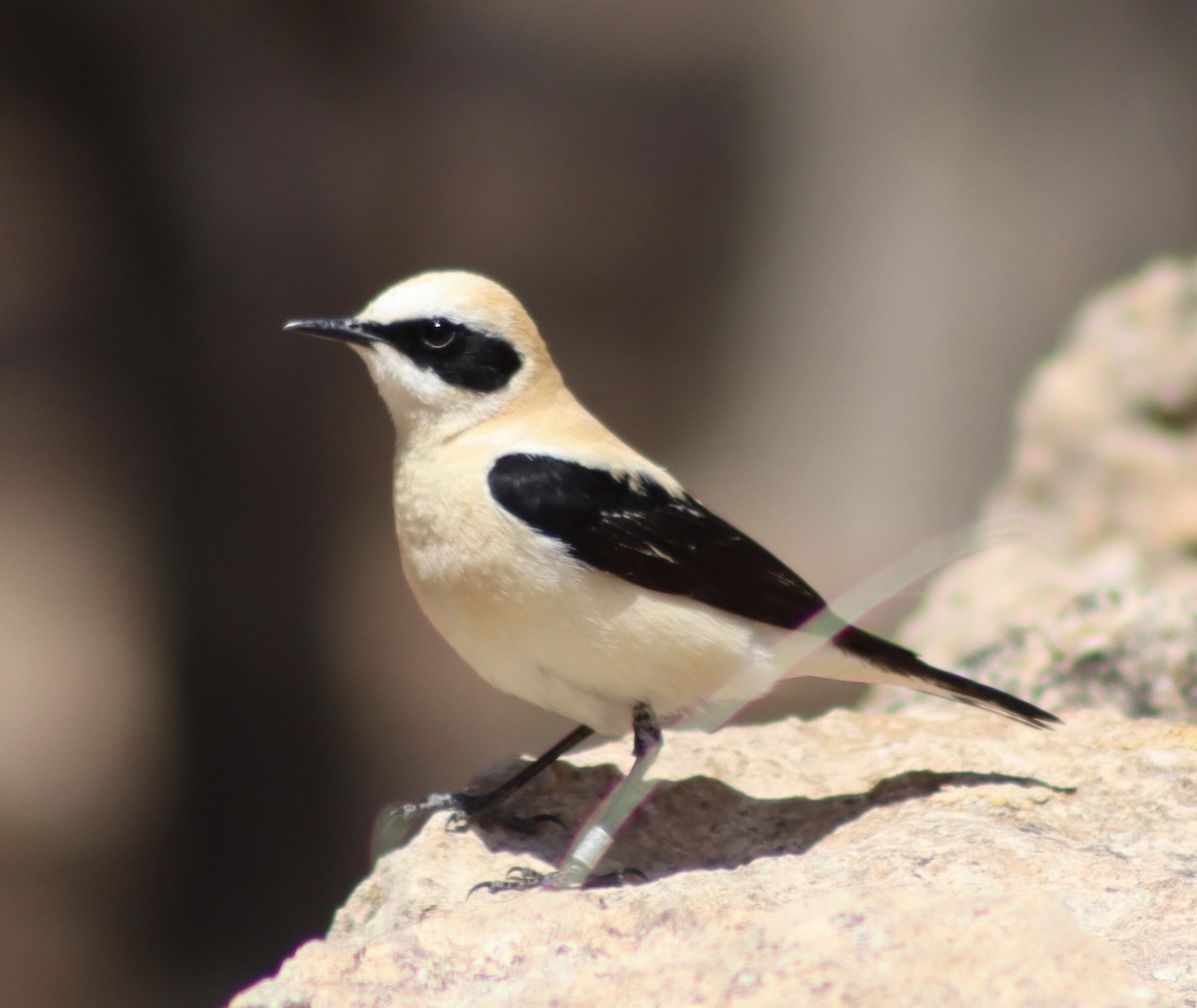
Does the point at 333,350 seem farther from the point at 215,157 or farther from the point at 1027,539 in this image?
the point at 1027,539

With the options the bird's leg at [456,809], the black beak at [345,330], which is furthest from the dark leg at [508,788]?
the black beak at [345,330]

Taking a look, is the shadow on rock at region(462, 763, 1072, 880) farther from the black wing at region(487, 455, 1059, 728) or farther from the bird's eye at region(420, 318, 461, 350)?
the bird's eye at region(420, 318, 461, 350)

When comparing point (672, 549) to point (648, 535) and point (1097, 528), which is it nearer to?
point (648, 535)

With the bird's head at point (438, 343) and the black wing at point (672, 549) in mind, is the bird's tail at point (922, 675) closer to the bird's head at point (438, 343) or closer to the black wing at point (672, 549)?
the black wing at point (672, 549)

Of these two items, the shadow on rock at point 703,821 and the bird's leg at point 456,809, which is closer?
the shadow on rock at point 703,821

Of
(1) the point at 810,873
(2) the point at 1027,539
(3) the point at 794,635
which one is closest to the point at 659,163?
(2) the point at 1027,539

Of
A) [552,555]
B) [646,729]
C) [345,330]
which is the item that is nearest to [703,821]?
[646,729]

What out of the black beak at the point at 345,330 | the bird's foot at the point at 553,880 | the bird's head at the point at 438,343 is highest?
the bird's head at the point at 438,343

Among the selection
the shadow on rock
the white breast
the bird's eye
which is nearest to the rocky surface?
the shadow on rock
